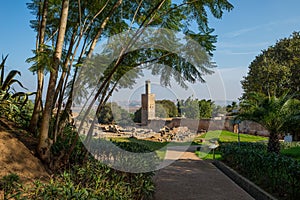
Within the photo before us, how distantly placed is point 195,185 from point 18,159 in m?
3.20

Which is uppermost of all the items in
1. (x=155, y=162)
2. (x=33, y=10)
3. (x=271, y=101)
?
(x=33, y=10)

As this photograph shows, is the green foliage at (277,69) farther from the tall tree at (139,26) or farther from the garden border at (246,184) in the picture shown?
the tall tree at (139,26)

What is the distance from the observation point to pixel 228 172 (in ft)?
20.6

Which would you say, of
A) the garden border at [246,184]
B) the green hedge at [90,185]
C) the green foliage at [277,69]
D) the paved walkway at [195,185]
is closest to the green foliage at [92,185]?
the green hedge at [90,185]

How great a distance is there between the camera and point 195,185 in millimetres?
5094

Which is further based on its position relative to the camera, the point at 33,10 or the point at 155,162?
the point at 33,10

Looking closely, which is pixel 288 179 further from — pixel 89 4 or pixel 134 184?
pixel 89 4

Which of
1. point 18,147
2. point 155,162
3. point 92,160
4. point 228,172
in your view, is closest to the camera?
point 18,147

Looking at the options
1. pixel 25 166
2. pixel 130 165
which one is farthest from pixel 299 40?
pixel 25 166

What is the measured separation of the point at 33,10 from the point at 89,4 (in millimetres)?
1389

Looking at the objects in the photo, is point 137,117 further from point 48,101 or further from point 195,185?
point 48,101

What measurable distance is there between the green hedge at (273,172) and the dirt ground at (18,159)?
11.1ft

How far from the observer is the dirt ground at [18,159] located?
3.04 meters

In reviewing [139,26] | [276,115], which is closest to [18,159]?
[139,26]
